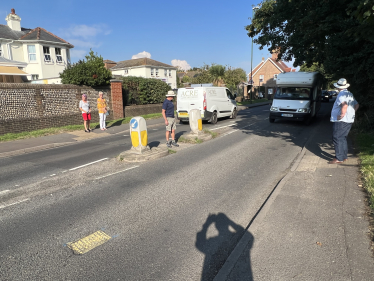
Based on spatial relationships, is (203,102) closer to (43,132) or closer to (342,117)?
(43,132)

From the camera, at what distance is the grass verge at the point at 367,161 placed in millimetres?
4488

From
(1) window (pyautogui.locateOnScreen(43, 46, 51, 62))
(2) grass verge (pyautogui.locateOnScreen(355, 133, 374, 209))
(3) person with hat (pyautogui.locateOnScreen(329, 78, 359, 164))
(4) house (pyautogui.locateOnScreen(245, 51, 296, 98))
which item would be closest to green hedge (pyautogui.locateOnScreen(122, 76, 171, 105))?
(2) grass verge (pyautogui.locateOnScreen(355, 133, 374, 209))

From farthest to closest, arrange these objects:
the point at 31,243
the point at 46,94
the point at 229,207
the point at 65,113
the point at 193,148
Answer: the point at 65,113
the point at 46,94
the point at 193,148
the point at 229,207
the point at 31,243

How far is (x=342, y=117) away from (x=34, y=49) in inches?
1321

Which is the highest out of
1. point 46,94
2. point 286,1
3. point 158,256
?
point 286,1

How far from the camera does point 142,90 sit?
744 inches

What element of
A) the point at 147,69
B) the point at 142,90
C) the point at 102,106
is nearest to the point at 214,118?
the point at 102,106

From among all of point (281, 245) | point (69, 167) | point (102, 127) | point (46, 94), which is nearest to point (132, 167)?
point (69, 167)

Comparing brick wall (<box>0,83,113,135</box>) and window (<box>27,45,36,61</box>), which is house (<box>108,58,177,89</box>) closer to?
window (<box>27,45,36,61</box>)

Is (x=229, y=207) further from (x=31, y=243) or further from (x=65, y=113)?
(x=65, y=113)

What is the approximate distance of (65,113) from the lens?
1357 centimetres

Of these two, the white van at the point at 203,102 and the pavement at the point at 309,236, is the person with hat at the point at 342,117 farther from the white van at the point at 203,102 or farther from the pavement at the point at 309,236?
the white van at the point at 203,102

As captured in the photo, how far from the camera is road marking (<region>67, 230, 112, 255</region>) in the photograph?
3.21 m

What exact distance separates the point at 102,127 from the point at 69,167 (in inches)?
252
